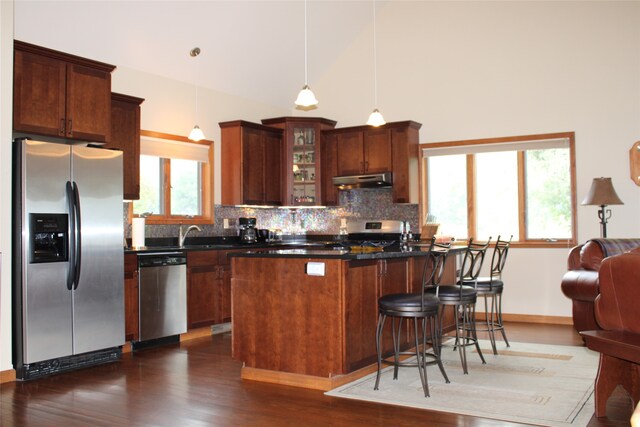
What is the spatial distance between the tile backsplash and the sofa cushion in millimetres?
2720

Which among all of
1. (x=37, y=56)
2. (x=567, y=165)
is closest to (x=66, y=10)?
(x=37, y=56)

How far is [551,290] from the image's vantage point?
7453mm

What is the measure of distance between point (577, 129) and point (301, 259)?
4.37 metres

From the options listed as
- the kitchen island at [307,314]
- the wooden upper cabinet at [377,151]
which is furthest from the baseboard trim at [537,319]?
the kitchen island at [307,314]

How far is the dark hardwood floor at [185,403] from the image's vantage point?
3678mm

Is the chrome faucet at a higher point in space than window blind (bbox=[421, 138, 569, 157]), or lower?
lower

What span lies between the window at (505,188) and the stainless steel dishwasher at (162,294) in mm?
3515

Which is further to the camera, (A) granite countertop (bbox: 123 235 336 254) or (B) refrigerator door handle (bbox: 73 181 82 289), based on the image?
(A) granite countertop (bbox: 123 235 336 254)

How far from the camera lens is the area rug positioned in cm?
380

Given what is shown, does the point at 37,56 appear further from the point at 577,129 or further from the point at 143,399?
the point at 577,129

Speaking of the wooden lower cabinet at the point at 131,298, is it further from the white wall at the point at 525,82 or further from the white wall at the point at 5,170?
the white wall at the point at 525,82

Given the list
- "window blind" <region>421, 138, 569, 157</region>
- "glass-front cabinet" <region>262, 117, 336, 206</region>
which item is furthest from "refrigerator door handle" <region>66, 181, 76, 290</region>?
"window blind" <region>421, 138, 569, 157</region>

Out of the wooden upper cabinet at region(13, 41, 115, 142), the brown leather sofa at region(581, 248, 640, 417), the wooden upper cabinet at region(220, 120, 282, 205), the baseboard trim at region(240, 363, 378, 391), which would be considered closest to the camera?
the brown leather sofa at region(581, 248, 640, 417)

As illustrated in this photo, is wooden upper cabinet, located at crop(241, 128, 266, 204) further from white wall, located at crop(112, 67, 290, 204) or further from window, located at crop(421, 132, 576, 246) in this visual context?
window, located at crop(421, 132, 576, 246)
